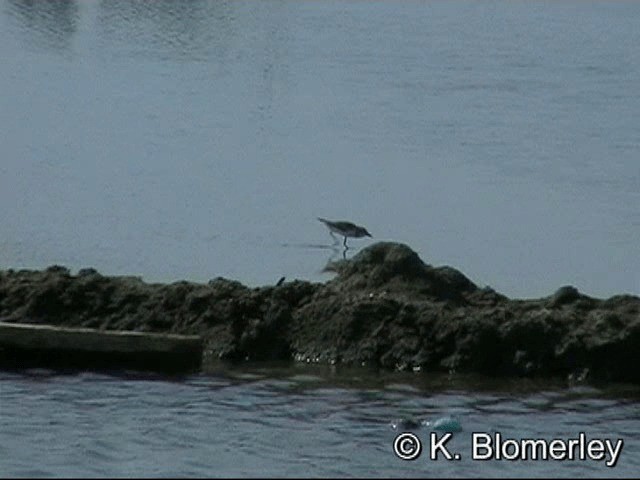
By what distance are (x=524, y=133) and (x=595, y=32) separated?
1908cm

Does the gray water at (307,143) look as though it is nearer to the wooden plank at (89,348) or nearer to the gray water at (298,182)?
the gray water at (298,182)

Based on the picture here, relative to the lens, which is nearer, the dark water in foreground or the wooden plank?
the dark water in foreground

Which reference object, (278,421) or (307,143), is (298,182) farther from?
(278,421)

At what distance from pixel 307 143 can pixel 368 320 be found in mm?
14212

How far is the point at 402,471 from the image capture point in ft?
44.3

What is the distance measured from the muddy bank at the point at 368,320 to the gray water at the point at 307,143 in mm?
A: 3039

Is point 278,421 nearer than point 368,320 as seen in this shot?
Yes

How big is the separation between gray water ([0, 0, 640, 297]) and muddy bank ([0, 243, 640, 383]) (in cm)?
304

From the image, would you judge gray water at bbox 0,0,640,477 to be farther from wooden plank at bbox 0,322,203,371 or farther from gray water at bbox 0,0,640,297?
wooden plank at bbox 0,322,203,371

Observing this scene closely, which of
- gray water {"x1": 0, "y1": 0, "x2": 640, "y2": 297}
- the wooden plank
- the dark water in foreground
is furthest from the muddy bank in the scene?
gray water {"x1": 0, "y1": 0, "x2": 640, "y2": 297}

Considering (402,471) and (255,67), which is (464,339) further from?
(255,67)

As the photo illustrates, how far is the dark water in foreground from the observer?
44.9 ft

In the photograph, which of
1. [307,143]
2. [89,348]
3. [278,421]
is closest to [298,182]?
[307,143]

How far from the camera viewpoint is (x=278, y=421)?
15.2 meters
